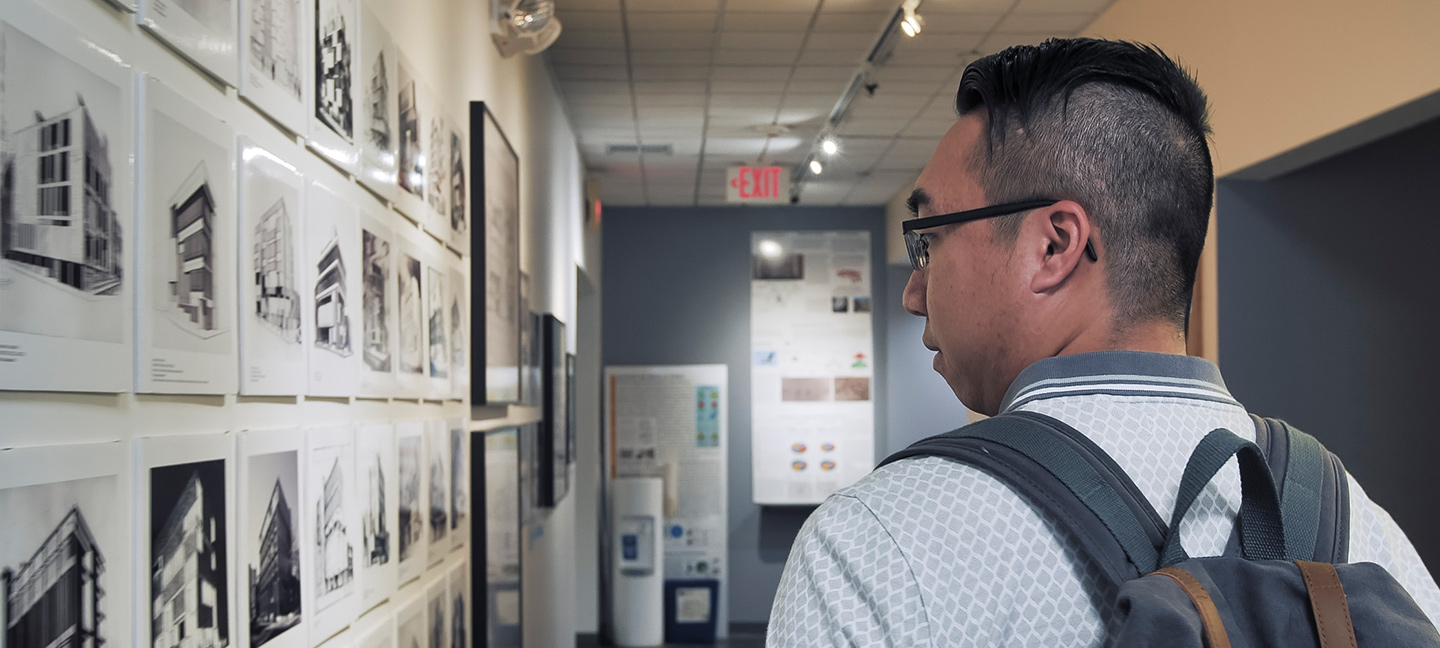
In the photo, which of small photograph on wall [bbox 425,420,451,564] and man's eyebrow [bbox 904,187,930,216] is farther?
small photograph on wall [bbox 425,420,451,564]

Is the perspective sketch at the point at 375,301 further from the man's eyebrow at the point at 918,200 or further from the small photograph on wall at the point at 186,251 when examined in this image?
the man's eyebrow at the point at 918,200

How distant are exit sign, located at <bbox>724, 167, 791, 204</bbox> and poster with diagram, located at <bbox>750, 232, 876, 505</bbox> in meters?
1.81

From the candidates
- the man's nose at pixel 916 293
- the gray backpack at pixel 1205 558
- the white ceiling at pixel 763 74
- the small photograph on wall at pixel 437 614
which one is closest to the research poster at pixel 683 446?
the white ceiling at pixel 763 74

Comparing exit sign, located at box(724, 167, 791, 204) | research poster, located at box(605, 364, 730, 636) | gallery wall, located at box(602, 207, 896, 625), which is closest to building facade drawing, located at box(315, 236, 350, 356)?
exit sign, located at box(724, 167, 791, 204)

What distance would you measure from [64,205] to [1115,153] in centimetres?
81

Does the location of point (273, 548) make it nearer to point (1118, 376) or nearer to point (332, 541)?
point (332, 541)

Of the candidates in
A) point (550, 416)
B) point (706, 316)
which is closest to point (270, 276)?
point (550, 416)

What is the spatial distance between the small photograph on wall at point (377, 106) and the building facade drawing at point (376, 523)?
0.46m

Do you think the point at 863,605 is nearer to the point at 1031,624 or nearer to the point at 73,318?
the point at 1031,624

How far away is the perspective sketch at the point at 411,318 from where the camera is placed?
1.84 meters

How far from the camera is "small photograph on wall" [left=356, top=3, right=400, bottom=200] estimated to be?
1592 millimetres

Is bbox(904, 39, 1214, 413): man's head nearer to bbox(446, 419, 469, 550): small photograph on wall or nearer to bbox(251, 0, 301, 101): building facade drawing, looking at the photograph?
bbox(251, 0, 301, 101): building facade drawing

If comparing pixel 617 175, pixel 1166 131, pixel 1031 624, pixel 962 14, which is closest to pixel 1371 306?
pixel 962 14

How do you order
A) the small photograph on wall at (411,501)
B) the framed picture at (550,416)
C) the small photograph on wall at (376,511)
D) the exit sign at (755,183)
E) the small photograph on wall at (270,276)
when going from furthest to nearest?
the exit sign at (755,183) → the framed picture at (550,416) → the small photograph on wall at (411,501) → the small photograph on wall at (376,511) → the small photograph on wall at (270,276)
